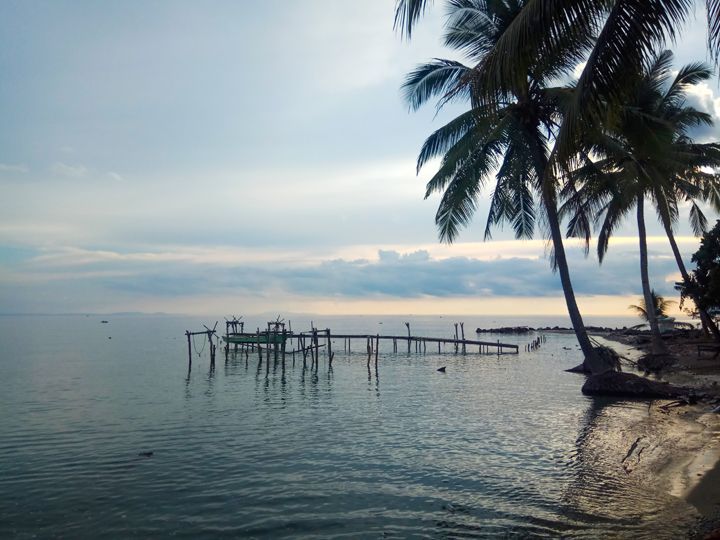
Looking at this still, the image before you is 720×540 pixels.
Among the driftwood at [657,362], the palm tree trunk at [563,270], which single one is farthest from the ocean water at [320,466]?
the driftwood at [657,362]

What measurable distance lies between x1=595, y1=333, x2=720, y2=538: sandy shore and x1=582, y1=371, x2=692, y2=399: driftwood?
0.63m

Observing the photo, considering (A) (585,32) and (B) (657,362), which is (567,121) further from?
(B) (657,362)

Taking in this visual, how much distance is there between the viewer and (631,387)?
18.0m

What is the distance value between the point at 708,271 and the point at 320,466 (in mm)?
16702

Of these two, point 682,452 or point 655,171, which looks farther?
point 655,171

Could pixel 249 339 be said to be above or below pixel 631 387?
above

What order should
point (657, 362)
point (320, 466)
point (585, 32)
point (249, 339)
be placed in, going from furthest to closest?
point (249, 339) → point (657, 362) → point (320, 466) → point (585, 32)

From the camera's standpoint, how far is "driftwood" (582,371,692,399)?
58.1ft

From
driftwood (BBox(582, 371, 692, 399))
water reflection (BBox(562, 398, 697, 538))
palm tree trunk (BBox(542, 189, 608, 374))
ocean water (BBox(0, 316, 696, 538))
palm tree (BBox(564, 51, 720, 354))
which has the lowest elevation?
ocean water (BBox(0, 316, 696, 538))

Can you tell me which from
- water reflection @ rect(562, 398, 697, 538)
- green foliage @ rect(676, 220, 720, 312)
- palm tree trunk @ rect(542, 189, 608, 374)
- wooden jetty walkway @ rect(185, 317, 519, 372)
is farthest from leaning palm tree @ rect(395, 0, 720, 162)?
wooden jetty walkway @ rect(185, 317, 519, 372)

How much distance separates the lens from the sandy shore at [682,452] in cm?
824

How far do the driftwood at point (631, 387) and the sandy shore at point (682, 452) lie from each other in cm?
63

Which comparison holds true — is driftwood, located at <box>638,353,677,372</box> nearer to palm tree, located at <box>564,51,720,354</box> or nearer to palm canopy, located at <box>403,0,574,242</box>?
palm tree, located at <box>564,51,720,354</box>

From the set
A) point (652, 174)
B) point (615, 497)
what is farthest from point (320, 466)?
point (652, 174)
